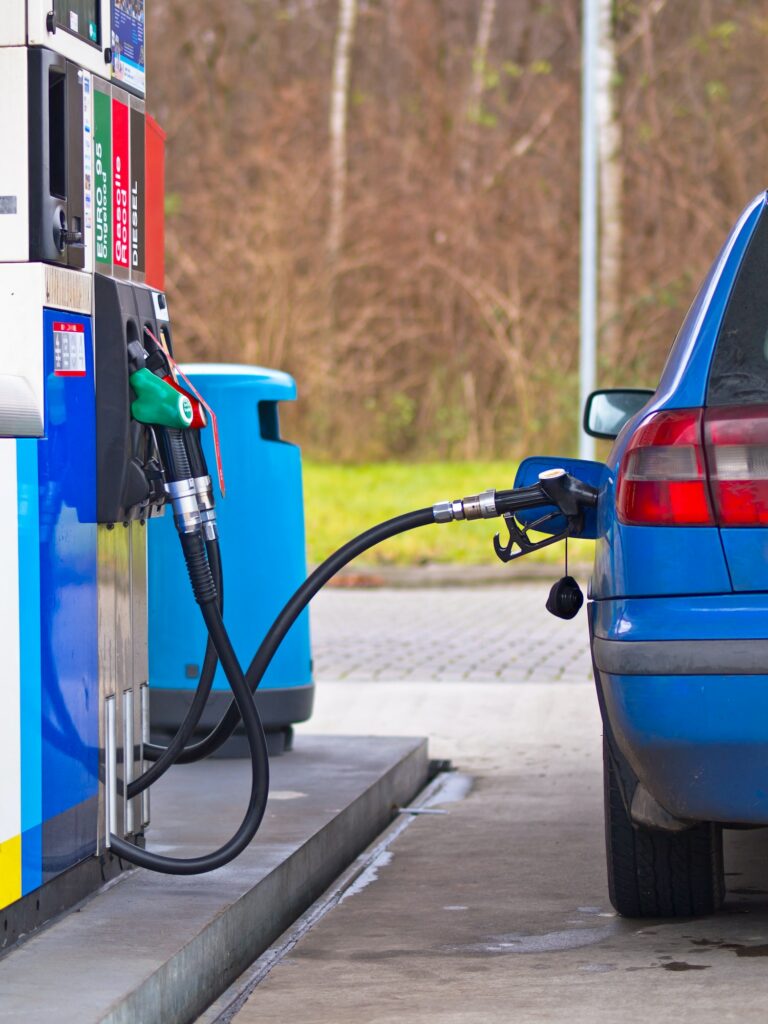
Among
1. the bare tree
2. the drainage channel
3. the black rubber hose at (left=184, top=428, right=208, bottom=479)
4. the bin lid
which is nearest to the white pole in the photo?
the bare tree

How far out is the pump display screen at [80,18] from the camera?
3.91m

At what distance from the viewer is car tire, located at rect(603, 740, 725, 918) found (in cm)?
A: 428

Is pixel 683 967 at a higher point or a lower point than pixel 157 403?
lower

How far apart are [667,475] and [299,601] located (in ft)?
3.76

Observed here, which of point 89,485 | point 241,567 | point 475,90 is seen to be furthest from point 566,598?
point 475,90

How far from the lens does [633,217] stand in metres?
26.5

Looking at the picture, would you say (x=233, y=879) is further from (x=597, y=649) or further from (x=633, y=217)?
(x=633, y=217)

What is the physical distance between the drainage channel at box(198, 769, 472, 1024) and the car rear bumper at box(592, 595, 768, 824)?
1038 millimetres

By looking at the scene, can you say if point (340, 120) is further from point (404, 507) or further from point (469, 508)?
point (469, 508)

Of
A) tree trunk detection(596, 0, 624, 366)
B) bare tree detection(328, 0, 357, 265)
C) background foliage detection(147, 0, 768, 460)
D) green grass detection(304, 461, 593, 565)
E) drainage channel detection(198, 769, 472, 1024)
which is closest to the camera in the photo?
drainage channel detection(198, 769, 472, 1024)

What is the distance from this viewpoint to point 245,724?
4.18m

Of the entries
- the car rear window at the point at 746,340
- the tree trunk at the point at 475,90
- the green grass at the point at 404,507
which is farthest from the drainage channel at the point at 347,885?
the tree trunk at the point at 475,90

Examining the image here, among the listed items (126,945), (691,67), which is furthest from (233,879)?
(691,67)

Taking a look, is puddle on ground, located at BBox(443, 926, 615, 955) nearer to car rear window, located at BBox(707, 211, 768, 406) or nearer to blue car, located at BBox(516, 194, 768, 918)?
blue car, located at BBox(516, 194, 768, 918)
